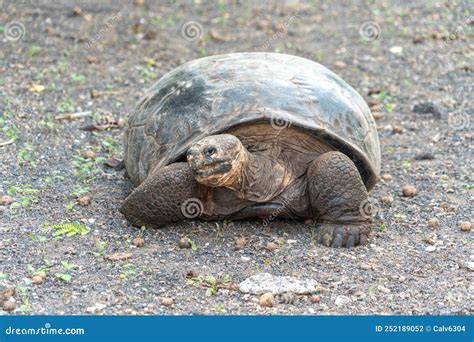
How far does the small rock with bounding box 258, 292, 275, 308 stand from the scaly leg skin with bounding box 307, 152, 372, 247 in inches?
37.2

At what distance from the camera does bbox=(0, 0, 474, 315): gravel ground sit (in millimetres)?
4883

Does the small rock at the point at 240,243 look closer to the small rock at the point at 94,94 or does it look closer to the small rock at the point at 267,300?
the small rock at the point at 267,300

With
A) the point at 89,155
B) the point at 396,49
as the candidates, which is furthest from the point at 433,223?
the point at 396,49

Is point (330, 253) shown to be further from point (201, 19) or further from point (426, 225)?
point (201, 19)

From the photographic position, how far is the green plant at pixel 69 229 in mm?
5578

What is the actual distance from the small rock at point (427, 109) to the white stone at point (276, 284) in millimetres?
3701

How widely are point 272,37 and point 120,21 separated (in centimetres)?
182

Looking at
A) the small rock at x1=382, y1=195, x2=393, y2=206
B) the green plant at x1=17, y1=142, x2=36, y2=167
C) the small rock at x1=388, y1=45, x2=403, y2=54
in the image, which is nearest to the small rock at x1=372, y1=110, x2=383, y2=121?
the small rock at x1=388, y1=45, x2=403, y2=54

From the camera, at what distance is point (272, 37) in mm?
10516

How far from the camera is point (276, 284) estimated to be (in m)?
4.93

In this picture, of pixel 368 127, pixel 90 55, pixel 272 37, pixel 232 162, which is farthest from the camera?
pixel 272 37

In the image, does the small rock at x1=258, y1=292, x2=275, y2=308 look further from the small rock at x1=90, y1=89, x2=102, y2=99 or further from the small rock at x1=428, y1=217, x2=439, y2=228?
the small rock at x1=90, y1=89, x2=102, y2=99

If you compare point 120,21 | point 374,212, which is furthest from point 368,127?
point 120,21

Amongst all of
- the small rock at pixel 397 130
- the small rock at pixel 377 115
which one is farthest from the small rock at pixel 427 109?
the small rock at pixel 397 130
